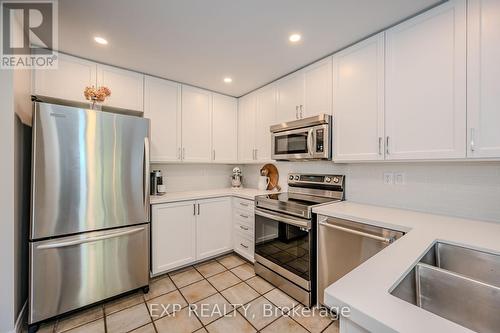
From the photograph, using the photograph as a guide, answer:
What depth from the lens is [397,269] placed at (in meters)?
0.79

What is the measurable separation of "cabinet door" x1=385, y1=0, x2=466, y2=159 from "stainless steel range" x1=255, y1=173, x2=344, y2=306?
775 millimetres

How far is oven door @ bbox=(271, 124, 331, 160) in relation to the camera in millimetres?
2077

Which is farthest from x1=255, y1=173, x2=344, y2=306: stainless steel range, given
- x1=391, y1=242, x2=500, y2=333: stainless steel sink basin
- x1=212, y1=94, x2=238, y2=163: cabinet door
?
x1=212, y1=94, x2=238, y2=163: cabinet door

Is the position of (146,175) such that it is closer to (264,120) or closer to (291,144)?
(291,144)

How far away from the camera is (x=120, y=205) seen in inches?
74.7

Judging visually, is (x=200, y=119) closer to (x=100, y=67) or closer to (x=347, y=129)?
(x=100, y=67)

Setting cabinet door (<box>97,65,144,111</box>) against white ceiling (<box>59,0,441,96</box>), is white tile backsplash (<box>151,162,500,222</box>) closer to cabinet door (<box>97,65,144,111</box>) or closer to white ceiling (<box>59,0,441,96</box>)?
white ceiling (<box>59,0,441,96</box>)

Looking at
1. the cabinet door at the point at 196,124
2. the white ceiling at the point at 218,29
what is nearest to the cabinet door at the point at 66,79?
the white ceiling at the point at 218,29

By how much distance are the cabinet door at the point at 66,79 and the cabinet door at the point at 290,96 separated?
208 cm

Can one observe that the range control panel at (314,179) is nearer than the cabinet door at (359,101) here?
No

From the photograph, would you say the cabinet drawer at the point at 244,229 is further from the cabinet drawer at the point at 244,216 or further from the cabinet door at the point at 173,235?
the cabinet door at the point at 173,235

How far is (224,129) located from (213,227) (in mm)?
1475

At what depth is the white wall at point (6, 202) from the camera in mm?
1412

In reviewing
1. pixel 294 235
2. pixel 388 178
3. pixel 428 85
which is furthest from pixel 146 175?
pixel 428 85
